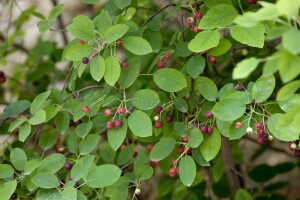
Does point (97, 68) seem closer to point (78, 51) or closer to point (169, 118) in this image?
point (78, 51)

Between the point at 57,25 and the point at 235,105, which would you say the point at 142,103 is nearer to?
the point at 235,105

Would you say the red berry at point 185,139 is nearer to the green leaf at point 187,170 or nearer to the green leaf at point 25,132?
the green leaf at point 187,170

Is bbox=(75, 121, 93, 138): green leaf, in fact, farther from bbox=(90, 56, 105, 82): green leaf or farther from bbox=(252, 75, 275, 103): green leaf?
bbox=(252, 75, 275, 103): green leaf

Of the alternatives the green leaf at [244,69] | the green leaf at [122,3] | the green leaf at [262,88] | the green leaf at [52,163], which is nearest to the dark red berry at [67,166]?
the green leaf at [52,163]

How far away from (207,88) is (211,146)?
16cm

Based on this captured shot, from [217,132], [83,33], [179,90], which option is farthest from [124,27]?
[217,132]

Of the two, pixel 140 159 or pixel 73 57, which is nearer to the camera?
pixel 73 57

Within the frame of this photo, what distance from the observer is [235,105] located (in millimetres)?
1455

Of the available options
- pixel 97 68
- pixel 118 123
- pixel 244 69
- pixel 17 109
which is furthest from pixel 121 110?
pixel 244 69

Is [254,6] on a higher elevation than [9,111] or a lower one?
higher

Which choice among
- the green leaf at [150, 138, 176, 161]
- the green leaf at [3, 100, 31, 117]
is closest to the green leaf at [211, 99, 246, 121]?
the green leaf at [150, 138, 176, 161]

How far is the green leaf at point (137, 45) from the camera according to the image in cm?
154

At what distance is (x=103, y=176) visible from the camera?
156 cm

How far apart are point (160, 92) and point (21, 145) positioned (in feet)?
1.84
